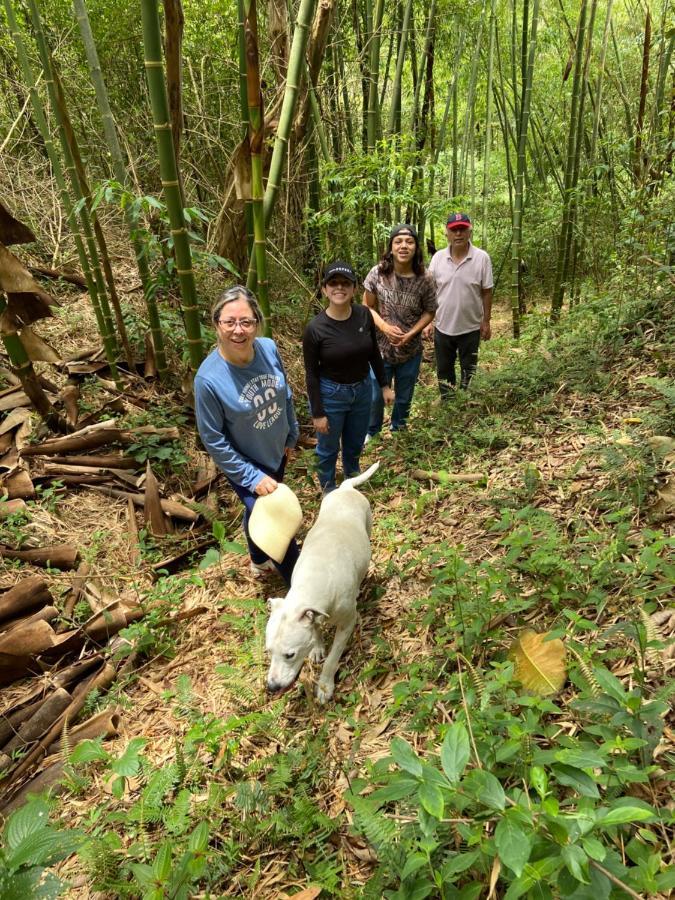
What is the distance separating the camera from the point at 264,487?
8.33ft

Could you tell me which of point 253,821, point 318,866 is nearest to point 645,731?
point 318,866

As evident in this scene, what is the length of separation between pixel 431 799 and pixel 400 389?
3.35m

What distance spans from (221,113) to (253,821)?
6.81 metres

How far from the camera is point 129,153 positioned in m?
5.52

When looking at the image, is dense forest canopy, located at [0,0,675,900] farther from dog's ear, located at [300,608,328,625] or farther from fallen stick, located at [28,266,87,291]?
dog's ear, located at [300,608,328,625]

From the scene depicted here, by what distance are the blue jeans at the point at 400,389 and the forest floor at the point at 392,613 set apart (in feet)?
1.53

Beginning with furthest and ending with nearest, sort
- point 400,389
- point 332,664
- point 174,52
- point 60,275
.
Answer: point 60,275
point 400,389
point 174,52
point 332,664

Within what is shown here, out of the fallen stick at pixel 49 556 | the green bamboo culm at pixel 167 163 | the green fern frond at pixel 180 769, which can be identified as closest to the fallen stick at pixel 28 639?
the fallen stick at pixel 49 556

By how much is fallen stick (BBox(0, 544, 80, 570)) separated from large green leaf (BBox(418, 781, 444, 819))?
8.50 ft

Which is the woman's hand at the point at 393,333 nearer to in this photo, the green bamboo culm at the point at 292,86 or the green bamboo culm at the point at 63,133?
the green bamboo culm at the point at 292,86

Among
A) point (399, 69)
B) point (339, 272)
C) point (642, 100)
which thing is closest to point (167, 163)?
point (339, 272)

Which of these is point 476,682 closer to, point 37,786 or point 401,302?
point 37,786

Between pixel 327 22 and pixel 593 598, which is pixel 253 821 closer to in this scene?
pixel 593 598

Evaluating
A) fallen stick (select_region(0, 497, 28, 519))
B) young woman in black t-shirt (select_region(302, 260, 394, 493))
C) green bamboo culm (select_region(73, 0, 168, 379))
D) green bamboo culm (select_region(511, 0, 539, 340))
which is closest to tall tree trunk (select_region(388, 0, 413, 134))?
green bamboo culm (select_region(511, 0, 539, 340))
